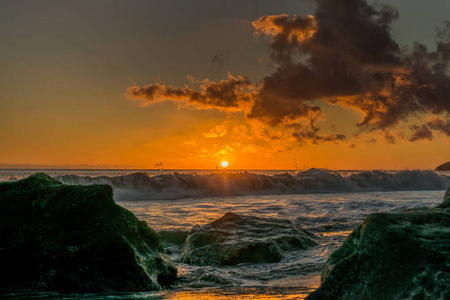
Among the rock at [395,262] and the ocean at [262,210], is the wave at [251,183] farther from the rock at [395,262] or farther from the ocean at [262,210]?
the rock at [395,262]

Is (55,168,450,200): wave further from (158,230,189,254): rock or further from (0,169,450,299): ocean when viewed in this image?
(158,230,189,254): rock

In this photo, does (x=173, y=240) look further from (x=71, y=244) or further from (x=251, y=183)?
(x=251, y=183)

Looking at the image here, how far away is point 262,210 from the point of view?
1313cm

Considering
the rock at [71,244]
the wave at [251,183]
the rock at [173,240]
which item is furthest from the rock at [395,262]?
the wave at [251,183]

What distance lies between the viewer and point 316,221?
1019 centimetres

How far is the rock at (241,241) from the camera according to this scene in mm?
5719

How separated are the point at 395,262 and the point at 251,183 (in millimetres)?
21609

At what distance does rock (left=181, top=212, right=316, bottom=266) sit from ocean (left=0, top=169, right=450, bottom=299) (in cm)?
20

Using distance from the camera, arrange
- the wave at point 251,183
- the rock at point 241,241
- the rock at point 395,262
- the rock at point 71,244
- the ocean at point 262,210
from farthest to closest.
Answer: the wave at point 251,183, the rock at point 241,241, the ocean at point 262,210, the rock at point 71,244, the rock at point 395,262

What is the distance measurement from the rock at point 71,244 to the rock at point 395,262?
199cm

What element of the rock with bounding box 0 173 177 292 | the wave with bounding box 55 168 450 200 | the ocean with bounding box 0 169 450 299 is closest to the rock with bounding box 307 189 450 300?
the ocean with bounding box 0 169 450 299

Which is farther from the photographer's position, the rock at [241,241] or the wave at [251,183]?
the wave at [251,183]

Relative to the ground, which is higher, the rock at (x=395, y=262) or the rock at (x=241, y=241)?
the rock at (x=395, y=262)

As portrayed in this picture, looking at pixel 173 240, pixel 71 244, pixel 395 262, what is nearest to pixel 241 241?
pixel 173 240
